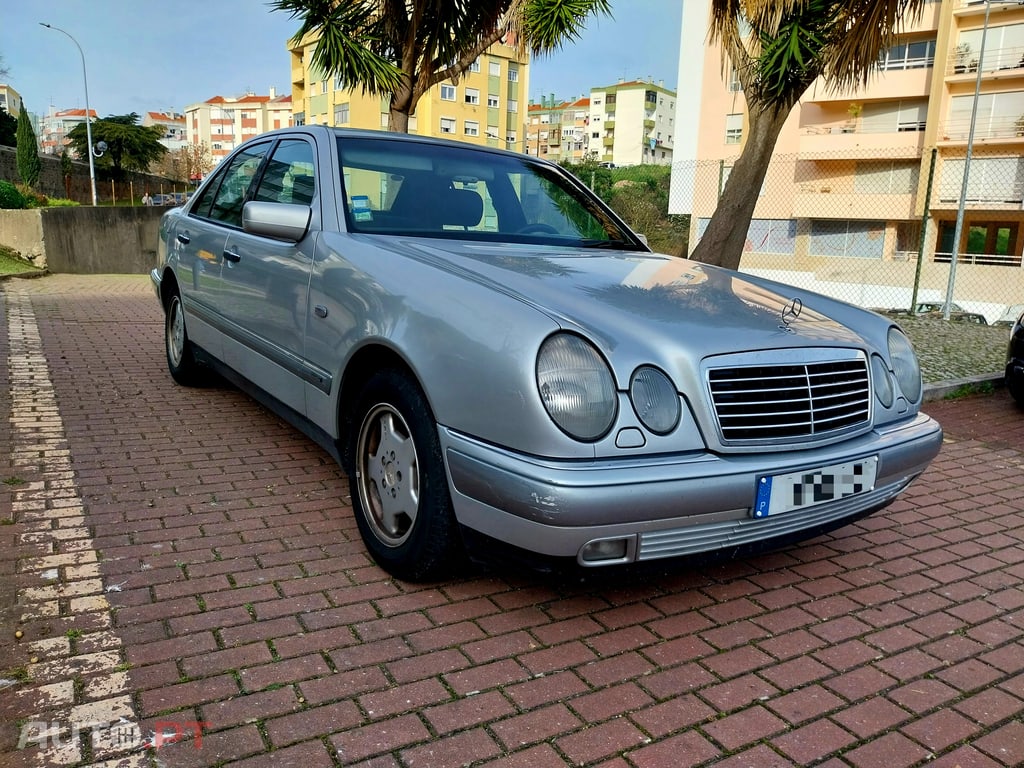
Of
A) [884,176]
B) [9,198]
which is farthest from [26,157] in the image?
[884,176]

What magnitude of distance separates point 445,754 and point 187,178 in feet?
236

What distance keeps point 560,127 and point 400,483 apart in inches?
4283

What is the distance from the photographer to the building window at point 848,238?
34.1 metres

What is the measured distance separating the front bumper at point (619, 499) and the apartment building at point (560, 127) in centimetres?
9962

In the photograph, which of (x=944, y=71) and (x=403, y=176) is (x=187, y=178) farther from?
(x=403, y=176)

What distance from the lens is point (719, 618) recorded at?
2779 millimetres

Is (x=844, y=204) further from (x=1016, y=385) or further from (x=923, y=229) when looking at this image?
(x=1016, y=385)

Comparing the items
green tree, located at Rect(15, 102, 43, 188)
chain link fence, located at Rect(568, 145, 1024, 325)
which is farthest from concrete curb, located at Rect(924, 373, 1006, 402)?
green tree, located at Rect(15, 102, 43, 188)

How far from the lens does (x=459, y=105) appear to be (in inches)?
2104

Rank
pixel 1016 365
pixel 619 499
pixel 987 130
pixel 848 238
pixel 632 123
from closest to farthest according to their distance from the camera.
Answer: pixel 619 499, pixel 1016 365, pixel 987 130, pixel 848 238, pixel 632 123

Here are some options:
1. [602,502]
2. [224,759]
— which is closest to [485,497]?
[602,502]

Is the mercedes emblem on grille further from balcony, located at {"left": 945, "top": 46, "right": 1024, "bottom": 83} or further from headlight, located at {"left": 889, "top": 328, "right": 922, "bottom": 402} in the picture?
balcony, located at {"left": 945, "top": 46, "right": 1024, "bottom": 83}

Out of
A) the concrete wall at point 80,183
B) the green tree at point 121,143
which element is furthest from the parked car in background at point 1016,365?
the green tree at point 121,143

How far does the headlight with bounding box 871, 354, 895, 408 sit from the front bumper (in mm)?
448
